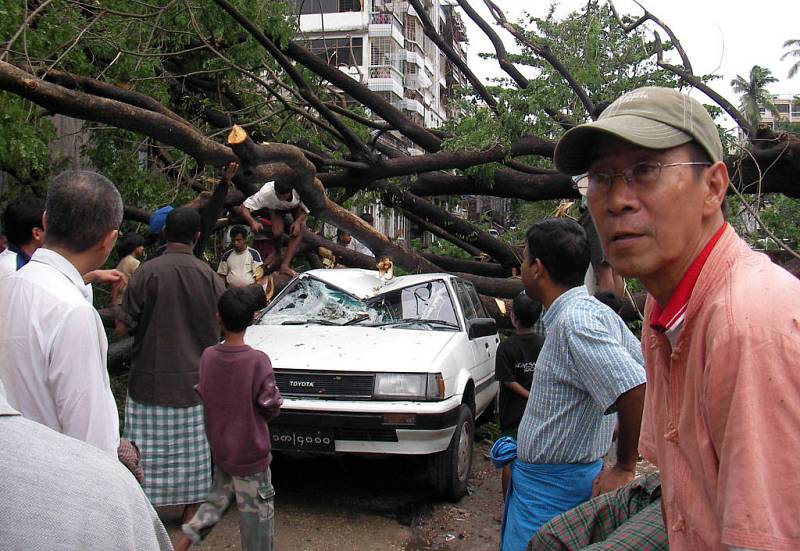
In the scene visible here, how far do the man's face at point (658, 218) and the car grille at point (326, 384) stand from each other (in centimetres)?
357

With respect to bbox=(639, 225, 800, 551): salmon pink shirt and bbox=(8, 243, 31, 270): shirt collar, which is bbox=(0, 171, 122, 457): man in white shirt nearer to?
bbox=(8, 243, 31, 270): shirt collar

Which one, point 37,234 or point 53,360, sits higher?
point 37,234

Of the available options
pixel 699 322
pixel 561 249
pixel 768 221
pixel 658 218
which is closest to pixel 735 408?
pixel 699 322

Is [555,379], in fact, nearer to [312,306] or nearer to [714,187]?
[714,187]

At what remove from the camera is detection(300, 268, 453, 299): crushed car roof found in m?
6.26

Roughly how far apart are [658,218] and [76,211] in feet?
6.28

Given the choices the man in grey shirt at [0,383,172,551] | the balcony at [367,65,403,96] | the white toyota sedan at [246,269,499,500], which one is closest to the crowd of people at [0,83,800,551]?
the man in grey shirt at [0,383,172,551]

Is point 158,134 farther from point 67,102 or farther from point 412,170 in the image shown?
point 412,170

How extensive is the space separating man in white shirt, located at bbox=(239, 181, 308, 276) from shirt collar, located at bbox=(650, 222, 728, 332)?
6468 millimetres

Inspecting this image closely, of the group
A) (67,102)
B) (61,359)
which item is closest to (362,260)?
(67,102)

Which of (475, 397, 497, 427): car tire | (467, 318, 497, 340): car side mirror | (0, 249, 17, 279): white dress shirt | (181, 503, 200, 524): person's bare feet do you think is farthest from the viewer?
(475, 397, 497, 427): car tire

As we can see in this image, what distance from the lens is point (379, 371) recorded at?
15.9 ft

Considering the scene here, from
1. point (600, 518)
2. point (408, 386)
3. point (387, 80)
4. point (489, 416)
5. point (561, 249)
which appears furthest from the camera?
point (387, 80)

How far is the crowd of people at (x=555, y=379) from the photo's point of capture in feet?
3.47
